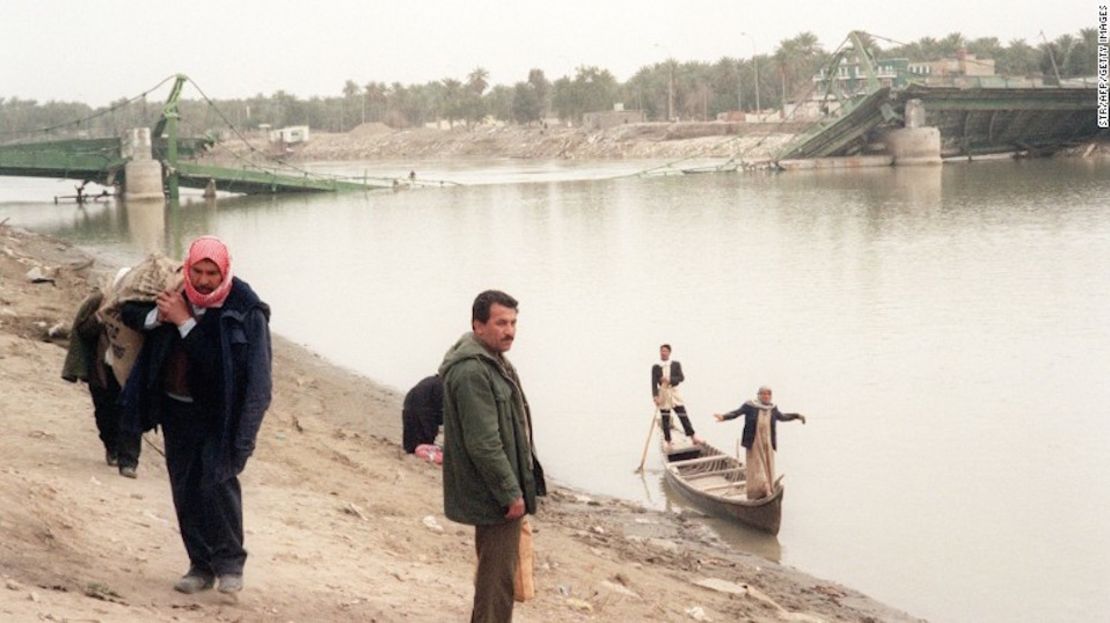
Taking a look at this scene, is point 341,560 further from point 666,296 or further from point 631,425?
point 666,296

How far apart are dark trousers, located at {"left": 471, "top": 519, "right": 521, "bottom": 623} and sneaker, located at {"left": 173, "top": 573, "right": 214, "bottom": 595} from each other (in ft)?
3.86

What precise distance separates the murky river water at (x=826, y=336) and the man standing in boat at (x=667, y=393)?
25.7 inches

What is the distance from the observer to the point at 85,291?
830 inches

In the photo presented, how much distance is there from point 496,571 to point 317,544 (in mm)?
2303

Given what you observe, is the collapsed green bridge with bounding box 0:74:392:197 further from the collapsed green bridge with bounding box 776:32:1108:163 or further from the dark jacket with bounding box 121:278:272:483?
the dark jacket with bounding box 121:278:272:483

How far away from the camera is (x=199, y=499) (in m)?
6.12

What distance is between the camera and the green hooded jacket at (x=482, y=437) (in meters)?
5.67

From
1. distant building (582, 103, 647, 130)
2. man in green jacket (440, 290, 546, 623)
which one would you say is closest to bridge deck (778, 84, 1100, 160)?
distant building (582, 103, 647, 130)

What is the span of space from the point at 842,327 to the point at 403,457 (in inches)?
609

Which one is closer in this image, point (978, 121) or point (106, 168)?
point (106, 168)

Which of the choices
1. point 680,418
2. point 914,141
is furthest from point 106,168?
point 680,418

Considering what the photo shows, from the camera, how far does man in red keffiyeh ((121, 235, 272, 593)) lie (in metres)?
5.80

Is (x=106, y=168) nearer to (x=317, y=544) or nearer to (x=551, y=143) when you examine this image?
(x=317, y=544)

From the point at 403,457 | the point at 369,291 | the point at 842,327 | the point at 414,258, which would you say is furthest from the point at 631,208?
the point at 403,457
